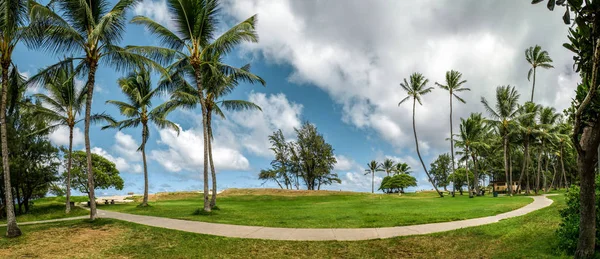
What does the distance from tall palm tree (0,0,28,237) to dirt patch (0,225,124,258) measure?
1.00 metres

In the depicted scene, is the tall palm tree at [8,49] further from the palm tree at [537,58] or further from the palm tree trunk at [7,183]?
the palm tree at [537,58]

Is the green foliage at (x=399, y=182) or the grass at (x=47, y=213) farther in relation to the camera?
the green foliage at (x=399, y=182)

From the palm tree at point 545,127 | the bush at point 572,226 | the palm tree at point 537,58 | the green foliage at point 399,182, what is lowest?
the green foliage at point 399,182

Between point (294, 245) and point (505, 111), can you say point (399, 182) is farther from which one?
point (294, 245)

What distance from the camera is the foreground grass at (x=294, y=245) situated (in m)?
8.14

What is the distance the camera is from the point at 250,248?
350 inches

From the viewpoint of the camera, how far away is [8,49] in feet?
38.4

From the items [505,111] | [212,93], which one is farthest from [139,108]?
[505,111]

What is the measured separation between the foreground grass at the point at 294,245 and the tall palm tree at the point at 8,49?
1.02m

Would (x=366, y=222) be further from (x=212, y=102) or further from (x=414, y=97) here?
(x=414, y=97)

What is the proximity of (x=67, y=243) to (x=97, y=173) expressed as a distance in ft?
91.5

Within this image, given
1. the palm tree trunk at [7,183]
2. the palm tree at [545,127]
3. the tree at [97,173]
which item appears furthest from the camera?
the palm tree at [545,127]

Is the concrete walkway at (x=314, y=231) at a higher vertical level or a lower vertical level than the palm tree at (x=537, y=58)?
lower

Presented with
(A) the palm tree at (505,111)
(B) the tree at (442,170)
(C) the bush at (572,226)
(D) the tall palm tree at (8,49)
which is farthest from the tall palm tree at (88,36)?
(B) the tree at (442,170)
